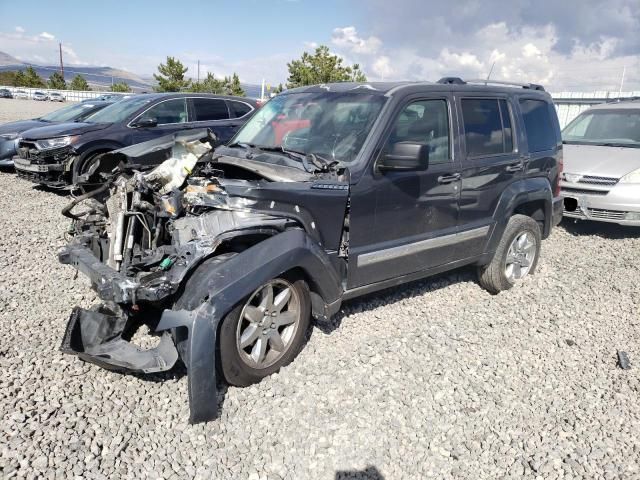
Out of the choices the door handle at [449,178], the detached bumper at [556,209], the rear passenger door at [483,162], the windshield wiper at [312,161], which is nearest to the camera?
the windshield wiper at [312,161]

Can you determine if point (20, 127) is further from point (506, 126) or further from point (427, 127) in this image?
point (506, 126)

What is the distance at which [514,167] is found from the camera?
15.4ft

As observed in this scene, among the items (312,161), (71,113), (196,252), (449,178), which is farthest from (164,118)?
(196,252)

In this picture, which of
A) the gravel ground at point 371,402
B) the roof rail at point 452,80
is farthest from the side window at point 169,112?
the roof rail at point 452,80

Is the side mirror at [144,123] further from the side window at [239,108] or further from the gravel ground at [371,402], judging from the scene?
the gravel ground at [371,402]

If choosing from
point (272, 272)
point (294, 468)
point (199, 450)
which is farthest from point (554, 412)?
point (199, 450)

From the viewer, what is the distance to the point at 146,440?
2.74m

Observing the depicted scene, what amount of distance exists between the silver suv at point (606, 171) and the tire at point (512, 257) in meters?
2.42

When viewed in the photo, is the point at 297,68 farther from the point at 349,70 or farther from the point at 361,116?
the point at 361,116

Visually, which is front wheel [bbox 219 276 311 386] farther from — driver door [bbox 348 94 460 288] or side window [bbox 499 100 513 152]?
side window [bbox 499 100 513 152]

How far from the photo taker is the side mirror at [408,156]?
341 cm

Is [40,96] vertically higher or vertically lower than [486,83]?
higher

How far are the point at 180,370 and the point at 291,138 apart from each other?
2.01 meters

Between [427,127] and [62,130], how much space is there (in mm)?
6896
